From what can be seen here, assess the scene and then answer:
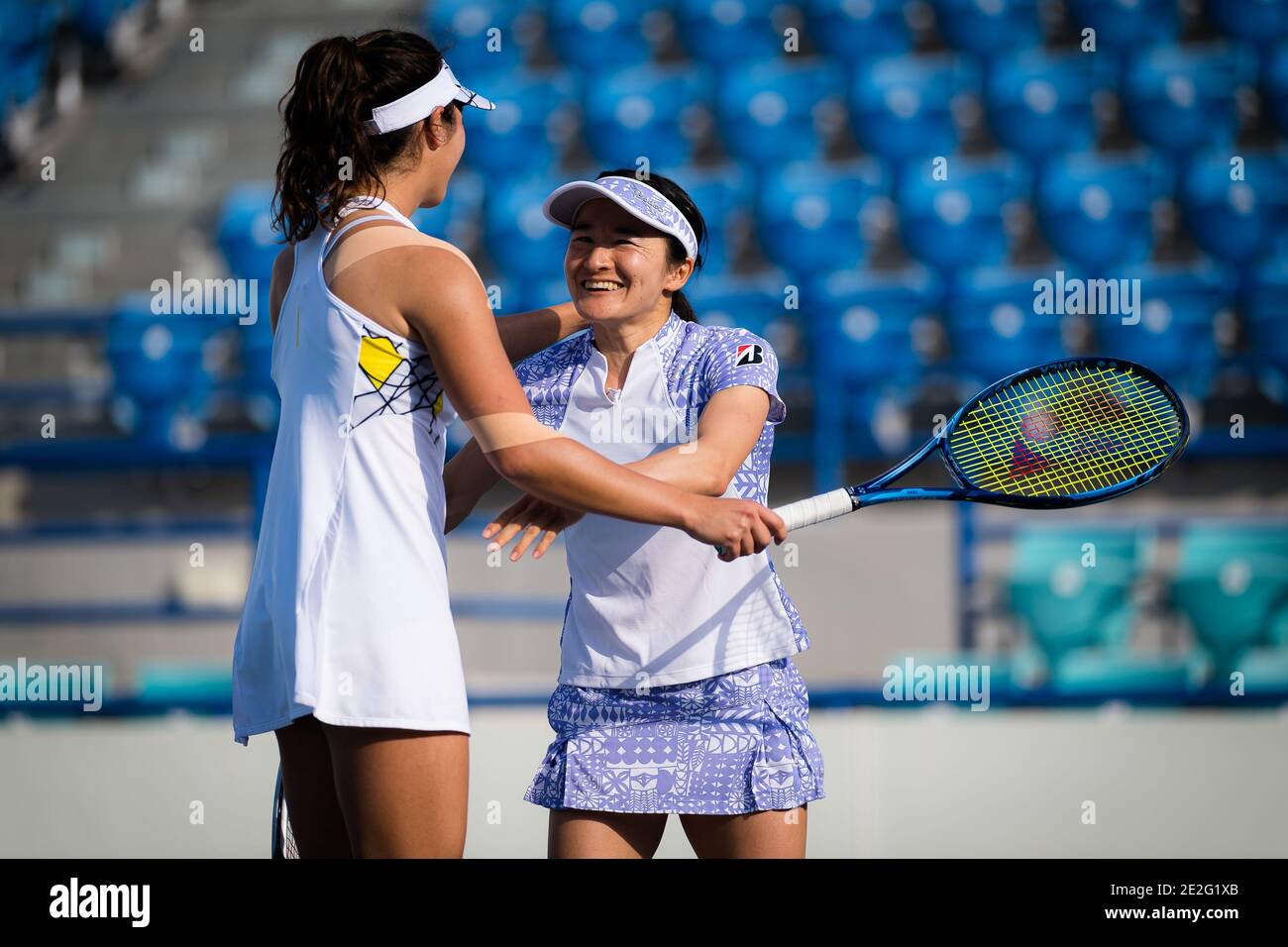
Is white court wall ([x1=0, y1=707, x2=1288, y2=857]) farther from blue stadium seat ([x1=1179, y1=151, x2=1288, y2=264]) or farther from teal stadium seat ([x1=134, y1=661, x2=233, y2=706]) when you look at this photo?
blue stadium seat ([x1=1179, y1=151, x2=1288, y2=264])

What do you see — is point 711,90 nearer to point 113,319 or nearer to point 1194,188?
point 1194,188

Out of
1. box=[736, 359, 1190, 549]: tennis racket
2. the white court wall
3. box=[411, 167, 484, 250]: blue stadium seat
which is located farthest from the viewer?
box=[411, 167, 484, 250]: blue stadium seat

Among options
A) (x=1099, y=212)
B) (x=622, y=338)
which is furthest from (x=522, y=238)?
(x=622, y=338)

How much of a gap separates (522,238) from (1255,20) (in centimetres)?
332

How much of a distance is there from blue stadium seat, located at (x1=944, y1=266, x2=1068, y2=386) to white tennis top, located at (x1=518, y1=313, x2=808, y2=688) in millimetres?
3911

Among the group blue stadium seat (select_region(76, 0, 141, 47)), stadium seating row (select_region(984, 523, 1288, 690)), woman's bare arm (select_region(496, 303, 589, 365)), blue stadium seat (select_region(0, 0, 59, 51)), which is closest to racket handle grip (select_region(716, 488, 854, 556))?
woman's bare arm (select_region(496, 303, 589, 365))

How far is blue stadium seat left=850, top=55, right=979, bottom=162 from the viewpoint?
5.95 meters

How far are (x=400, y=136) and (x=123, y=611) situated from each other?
13.1 ft

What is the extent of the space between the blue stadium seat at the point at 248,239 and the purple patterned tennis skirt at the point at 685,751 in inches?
172

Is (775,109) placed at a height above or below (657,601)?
above

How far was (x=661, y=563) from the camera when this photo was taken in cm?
180

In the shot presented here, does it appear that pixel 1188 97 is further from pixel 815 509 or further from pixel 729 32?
Result: pixel 815 509

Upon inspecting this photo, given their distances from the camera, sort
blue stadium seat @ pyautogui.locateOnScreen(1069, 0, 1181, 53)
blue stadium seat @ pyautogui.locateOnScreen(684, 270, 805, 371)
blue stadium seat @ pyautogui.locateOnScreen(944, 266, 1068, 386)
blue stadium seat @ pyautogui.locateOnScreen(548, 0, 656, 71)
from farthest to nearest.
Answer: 1. blue stadium seat @ pyautogui.locateOnScreen(548, 0, 656, 71)
2. blue stadium seat @ pyautogui.locateOnScreen(1069, 0, 1181, 53)
3. blue stadium seat @ pyautogui.locateOnScreen(944, 266, 1068, 386)
4. blue stadium seat @ pyautogui.locateOnScreen(684, 270, 805, 371)

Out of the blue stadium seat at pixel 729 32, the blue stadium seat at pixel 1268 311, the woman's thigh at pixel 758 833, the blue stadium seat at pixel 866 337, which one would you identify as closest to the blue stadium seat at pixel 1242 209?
the blue stadium seat at pixel 1268 311
